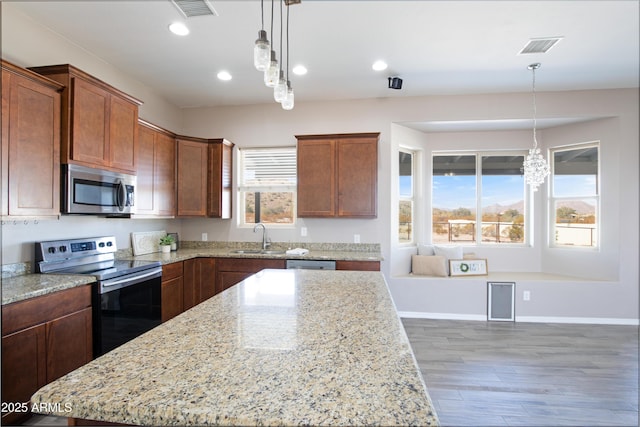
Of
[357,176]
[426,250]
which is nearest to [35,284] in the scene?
[357,176]

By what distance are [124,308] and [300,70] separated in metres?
2.86

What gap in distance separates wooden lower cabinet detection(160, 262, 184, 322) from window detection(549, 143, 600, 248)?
498 centimetres

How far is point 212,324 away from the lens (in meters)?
1.21

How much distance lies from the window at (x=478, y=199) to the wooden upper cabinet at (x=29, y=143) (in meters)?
4.41

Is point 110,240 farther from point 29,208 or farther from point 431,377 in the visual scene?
point 431,377

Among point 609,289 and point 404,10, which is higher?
point 404,10

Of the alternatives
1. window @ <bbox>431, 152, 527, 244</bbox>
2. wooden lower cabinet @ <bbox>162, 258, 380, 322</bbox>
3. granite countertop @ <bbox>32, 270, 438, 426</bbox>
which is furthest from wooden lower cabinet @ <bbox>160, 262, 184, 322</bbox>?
window @ <bbox>431, 152, 527, 244</bbox>

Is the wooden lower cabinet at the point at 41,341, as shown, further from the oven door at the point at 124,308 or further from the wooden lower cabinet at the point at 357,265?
the wooden lower cabinet at the point at 357,265

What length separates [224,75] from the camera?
3.47 m

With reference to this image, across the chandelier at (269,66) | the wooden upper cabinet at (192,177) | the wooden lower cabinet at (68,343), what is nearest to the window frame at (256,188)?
the wooden upper cabinet at (192,177)

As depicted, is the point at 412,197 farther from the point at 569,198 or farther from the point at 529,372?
the point at 529,372

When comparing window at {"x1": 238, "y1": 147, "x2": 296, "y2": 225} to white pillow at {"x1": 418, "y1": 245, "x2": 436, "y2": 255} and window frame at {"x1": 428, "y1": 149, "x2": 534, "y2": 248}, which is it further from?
window frame at {"x1": 428, "y1": 149, "x2": 534, "y2": 248}

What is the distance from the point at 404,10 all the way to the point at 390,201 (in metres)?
2.25

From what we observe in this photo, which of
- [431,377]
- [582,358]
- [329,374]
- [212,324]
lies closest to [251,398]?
[329,374]
